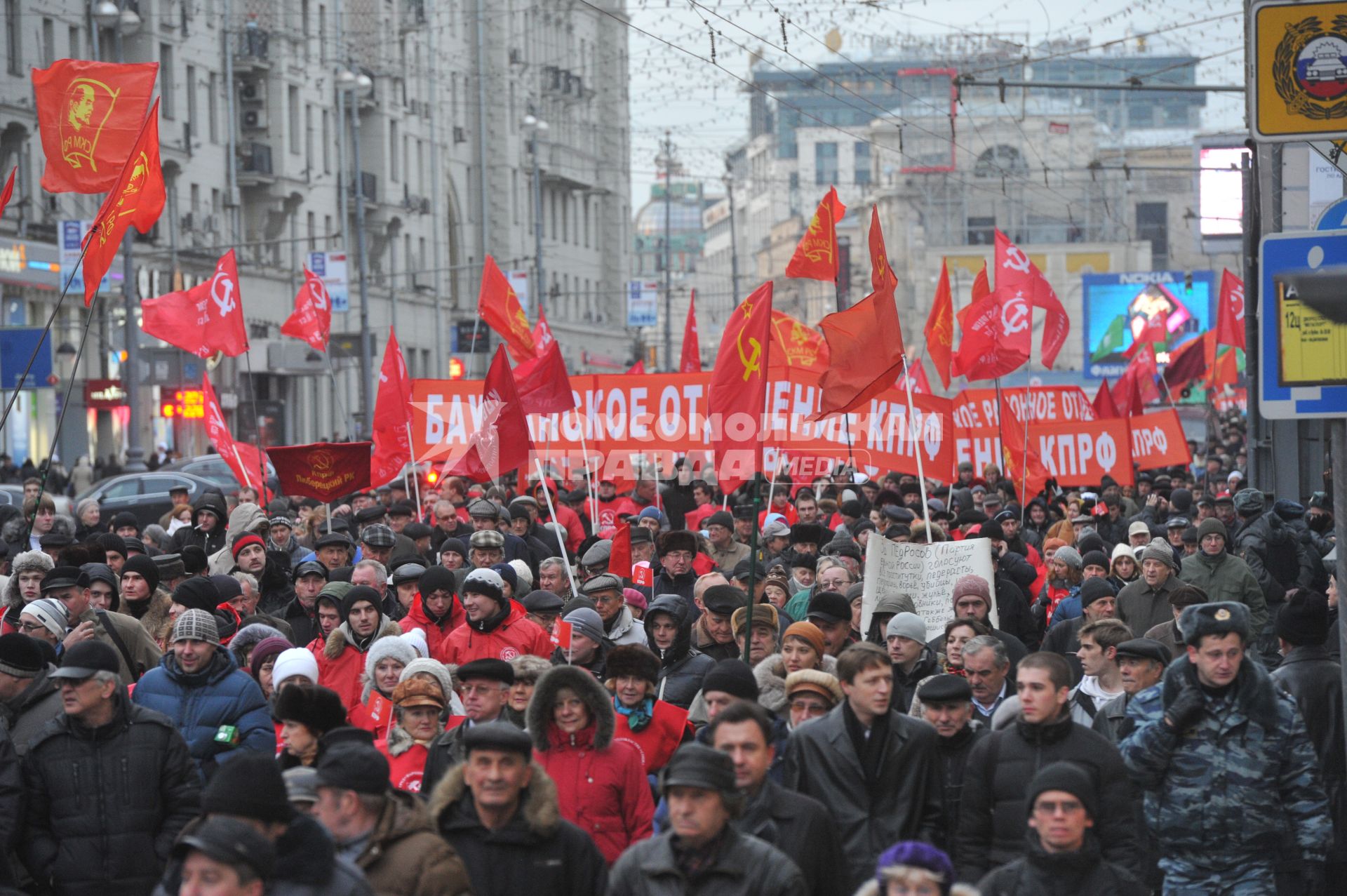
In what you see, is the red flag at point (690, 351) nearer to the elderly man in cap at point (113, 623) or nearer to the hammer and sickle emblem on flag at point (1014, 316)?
the hammer and sickle emblem on flag at point (1014, 316)

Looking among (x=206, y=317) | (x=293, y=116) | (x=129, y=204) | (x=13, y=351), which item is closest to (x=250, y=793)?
(x=129, y=204)

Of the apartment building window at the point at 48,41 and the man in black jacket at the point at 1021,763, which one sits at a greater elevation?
the apartment building window at the point at 48,41

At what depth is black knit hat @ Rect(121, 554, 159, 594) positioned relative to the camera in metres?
11.0

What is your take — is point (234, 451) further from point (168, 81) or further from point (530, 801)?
point (168, 81)

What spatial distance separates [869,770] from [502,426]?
24.6ft

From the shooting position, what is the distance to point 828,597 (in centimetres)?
891

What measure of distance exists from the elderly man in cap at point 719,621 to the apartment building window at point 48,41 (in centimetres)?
3583

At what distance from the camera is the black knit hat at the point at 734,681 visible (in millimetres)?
7230

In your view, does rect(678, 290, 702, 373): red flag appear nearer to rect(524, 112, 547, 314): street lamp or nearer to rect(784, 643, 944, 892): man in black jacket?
rect(524, 112, 547, 314): street lamp

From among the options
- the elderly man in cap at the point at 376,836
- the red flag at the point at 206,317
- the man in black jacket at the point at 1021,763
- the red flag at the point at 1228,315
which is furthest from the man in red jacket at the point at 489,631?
Result: the red flag at the point at 1228,315

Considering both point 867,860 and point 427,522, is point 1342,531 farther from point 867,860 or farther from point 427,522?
point 427,522

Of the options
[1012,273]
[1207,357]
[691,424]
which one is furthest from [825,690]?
[1207,357]

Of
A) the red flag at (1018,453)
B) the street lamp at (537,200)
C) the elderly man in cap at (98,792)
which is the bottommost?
the elderly man in cap at (98,792)

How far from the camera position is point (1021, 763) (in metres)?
6.51
